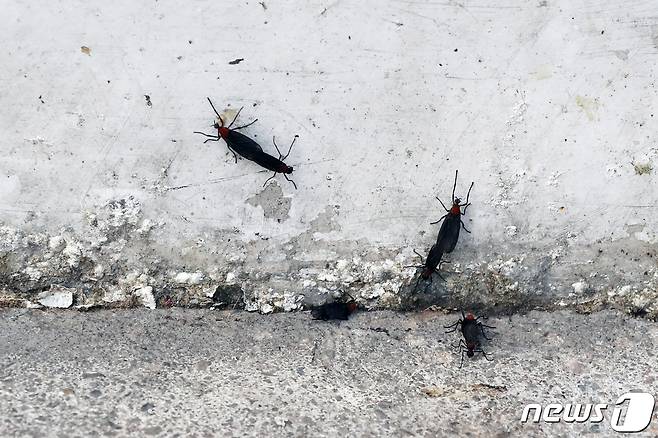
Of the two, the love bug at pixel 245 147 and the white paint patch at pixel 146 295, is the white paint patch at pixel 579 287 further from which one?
the white paint patch at pixel 146 295

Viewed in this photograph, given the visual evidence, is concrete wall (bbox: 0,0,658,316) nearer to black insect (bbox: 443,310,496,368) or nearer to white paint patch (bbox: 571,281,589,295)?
white paint patch (bbox: 571,281,589,295)

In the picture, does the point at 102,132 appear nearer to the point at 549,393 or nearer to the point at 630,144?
the point at 549,393

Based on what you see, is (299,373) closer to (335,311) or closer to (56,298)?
(335,311)

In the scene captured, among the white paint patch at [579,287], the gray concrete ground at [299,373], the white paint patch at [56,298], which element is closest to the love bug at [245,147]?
the gray concrete ground at [299,373]

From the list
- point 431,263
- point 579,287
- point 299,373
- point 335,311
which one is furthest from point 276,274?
point 579,287

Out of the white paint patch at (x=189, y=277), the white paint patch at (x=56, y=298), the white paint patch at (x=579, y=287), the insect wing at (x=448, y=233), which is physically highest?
the insect wing at (x=448, y=233)

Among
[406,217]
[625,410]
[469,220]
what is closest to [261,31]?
[406,217]
